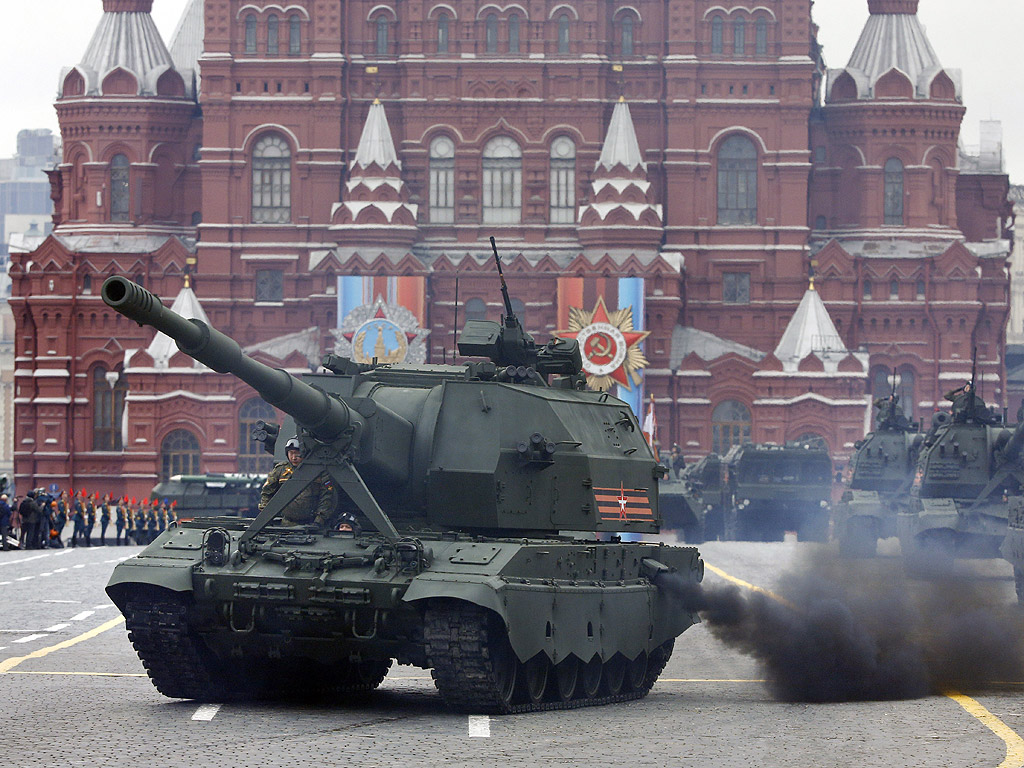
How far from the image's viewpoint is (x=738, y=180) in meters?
66.0

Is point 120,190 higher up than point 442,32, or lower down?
lower down

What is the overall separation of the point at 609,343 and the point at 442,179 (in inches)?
332

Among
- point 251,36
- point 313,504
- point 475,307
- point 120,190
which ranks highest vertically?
point 251,36

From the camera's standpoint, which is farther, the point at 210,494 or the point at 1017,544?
the point at 210,494

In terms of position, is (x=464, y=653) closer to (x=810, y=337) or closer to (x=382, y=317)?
(x=382, y=317)

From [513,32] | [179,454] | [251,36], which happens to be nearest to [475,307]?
[513,32]

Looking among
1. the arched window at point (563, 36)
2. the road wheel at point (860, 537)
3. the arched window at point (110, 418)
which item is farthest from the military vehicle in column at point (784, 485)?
the arched window at point (110, 418)

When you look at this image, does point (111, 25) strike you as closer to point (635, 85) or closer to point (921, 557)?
point (635, 85)

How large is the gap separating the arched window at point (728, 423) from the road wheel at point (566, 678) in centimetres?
4937

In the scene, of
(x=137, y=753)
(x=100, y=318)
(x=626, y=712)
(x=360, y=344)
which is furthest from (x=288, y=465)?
(x=100, y=318)

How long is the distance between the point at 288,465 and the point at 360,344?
46726 mm

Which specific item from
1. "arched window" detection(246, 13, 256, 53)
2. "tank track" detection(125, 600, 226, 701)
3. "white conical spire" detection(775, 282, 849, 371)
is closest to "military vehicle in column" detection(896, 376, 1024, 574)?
"tank track" detection(125, 600, 226, 701)

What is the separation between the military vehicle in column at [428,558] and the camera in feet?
42.4

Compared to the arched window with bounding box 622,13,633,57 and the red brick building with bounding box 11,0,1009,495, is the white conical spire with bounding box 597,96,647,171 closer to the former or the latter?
the red brick building with bounding box 11,0,1009,495
